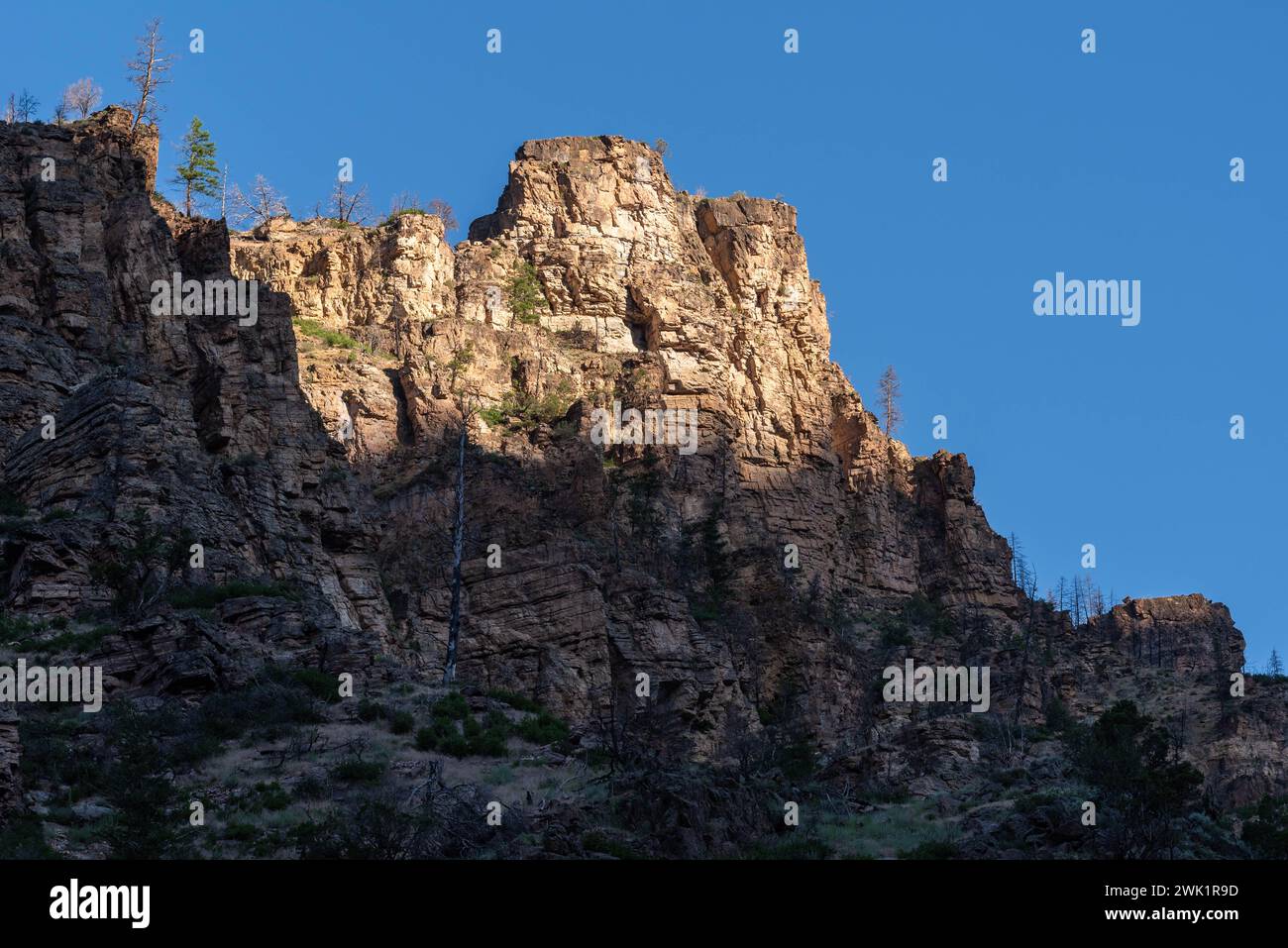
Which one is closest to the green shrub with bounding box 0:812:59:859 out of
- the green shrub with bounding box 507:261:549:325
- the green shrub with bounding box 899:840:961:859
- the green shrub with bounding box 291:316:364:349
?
the green shrub with bounding box 899:840:961:859

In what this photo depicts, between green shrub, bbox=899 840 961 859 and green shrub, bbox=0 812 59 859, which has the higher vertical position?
green shrub, bbox=0 812 59 859

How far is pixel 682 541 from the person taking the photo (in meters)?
84.2

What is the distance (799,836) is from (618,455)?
175 feet

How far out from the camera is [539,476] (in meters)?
82.5

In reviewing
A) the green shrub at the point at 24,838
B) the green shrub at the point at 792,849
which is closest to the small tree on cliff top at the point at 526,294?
the green shrub at the point at 792,849

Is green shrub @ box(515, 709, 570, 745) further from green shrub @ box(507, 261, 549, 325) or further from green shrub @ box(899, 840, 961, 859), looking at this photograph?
green shrub @ box(507, 261, 549, 325)

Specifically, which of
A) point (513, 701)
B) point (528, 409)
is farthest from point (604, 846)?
point (528, 409)

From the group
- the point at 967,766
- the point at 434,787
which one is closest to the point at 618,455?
the point at 967,766

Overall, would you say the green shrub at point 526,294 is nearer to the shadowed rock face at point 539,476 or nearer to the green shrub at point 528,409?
the shadowed rock face at point 539,476

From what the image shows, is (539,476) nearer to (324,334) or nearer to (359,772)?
(324,334)

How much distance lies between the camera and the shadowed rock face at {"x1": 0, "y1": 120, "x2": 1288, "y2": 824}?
5456 cm

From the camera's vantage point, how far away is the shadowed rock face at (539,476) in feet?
179

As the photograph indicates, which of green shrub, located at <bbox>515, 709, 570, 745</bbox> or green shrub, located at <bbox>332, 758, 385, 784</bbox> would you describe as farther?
green shrub, located at <bbox>515, 709, 570, 745</bbox>
